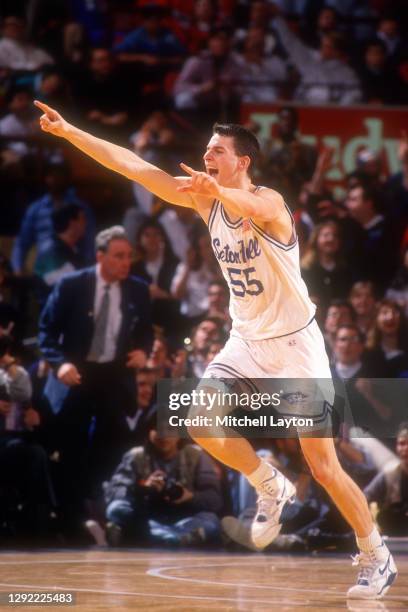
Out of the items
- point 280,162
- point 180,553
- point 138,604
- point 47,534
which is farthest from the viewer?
point 280,162

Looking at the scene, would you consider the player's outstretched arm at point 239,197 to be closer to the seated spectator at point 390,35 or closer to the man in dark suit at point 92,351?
the man in dark suit at point 92,351

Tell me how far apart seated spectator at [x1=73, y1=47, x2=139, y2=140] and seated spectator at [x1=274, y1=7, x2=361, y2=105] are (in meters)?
2.10

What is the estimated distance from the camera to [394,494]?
9.97 m

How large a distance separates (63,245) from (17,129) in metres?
1.86

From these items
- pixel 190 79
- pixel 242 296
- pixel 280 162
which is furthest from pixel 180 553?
pixel 190 79

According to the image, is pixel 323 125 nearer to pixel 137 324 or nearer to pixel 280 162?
pixel 280 162

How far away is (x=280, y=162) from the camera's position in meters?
12.9

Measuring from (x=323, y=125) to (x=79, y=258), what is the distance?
3.19 m

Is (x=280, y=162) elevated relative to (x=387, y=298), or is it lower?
elevated

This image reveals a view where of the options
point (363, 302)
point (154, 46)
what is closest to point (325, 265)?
point (363, 302)

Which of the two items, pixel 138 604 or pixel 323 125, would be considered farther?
pixel 323 125

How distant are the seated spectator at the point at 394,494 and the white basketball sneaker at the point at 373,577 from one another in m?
3.08

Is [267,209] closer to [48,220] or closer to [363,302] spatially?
[363,302]

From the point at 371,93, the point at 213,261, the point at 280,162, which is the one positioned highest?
the point at 371,93
